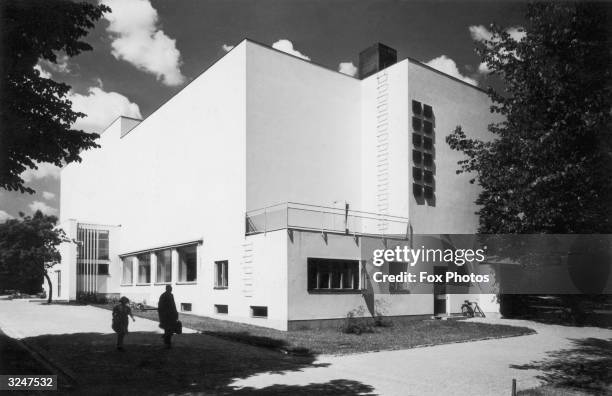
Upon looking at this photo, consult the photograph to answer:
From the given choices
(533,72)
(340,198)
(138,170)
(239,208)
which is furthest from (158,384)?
(138,170)

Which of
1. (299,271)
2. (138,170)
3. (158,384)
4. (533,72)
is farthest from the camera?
(138,170)

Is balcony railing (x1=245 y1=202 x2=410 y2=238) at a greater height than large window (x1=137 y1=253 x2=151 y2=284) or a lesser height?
greater

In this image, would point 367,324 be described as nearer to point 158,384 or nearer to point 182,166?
point 158,384

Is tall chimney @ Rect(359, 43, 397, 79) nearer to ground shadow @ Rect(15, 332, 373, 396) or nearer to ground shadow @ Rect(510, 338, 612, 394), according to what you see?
ground shadow @ Rect(510, 338, 612, 394)

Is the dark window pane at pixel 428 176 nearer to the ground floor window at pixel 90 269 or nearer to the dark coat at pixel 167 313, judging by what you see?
the dark coat at pixel 167 313

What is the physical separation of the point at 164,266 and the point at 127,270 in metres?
8.31

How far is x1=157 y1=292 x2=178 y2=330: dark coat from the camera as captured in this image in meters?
13.5

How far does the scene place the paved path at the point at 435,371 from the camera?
10.0 meters

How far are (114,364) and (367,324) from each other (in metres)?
11.3

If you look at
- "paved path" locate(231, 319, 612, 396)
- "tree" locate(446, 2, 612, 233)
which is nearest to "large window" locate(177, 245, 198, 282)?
"paved path" locate(231, 319, 612, 396)

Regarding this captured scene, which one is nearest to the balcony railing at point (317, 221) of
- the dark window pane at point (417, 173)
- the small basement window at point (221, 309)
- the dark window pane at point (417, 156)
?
the dark window pane at point (417, 173)

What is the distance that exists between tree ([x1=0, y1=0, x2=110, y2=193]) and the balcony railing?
36.4ft

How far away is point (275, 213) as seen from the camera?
23.1m

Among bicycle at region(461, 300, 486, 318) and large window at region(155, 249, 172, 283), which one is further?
large window at region(155, 249, 172, 283)
